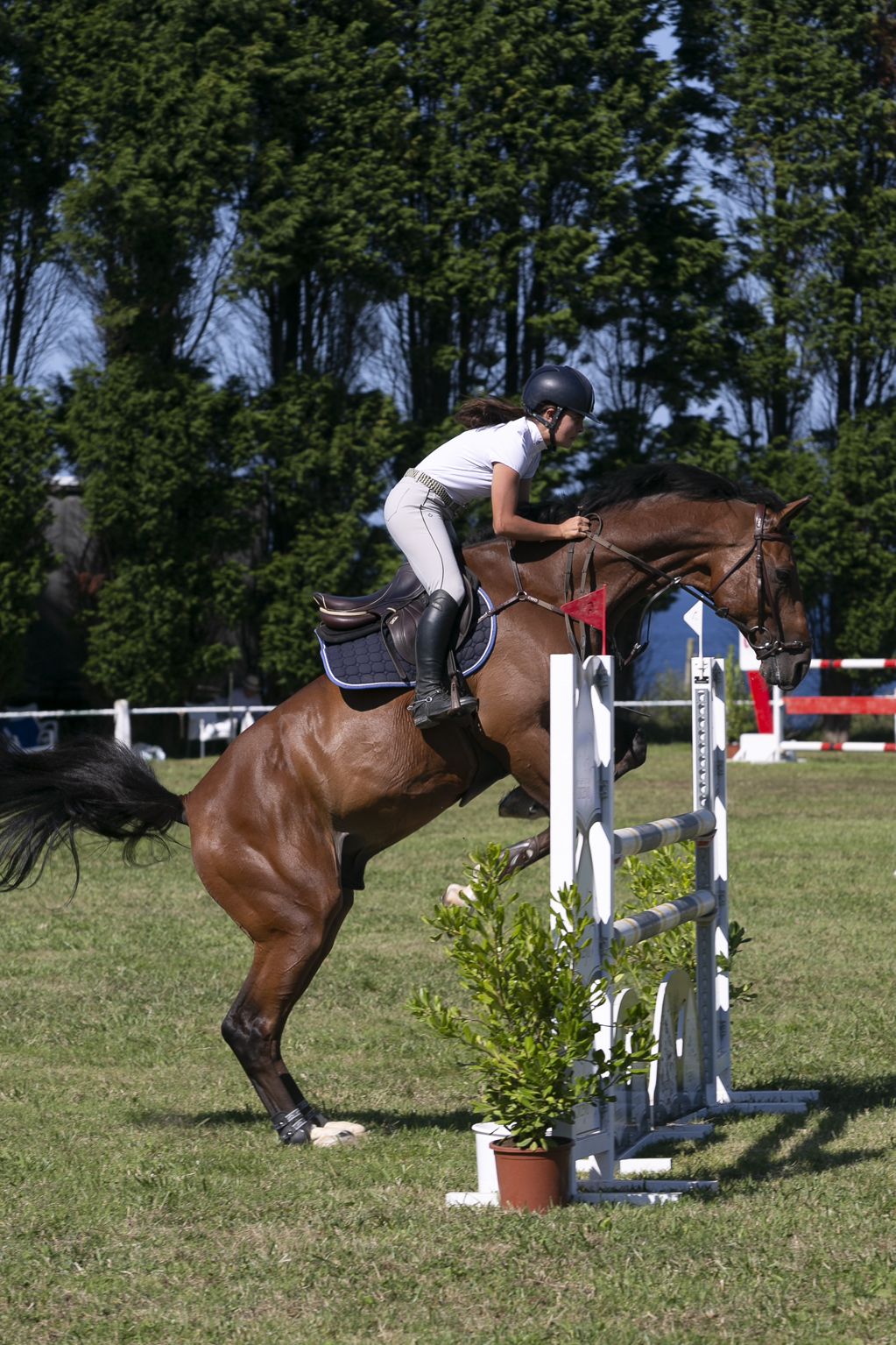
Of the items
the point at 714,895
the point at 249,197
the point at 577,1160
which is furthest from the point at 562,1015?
the point at 249,197

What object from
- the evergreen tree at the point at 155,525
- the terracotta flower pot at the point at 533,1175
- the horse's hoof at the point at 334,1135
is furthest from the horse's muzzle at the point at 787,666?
the evergreen tree at the point at 155,525

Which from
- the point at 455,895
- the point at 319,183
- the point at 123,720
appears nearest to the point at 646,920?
the point at 455,895

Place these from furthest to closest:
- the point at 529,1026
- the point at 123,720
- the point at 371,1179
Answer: the point at 123,720
the point at 371,1179
the point at 529,1026

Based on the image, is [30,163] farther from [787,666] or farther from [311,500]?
[787,666]

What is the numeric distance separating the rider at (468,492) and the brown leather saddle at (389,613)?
0.27 feet

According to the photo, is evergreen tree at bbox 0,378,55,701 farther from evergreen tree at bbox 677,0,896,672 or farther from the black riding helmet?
the black riding helmet

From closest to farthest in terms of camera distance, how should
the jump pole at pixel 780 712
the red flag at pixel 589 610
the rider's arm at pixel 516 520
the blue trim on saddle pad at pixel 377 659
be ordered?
the red flag at pixel 589 610 → the rider's arm at pixel 516 520 → the blue trim on saddle pad at pixel 377 659 → the jump pole at pixel 780 712

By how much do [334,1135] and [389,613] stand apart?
1.53 meters

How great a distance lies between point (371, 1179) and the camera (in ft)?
14.0

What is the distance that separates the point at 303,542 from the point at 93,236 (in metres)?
4.88

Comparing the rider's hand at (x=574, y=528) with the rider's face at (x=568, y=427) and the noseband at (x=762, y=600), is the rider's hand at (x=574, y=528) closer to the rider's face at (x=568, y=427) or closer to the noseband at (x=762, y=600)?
the rider's face at (x=568, y=427)

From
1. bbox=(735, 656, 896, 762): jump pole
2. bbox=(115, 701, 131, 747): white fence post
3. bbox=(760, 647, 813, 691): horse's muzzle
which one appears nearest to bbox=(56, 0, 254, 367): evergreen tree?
bbox=(115, 701, 131, 747): white fence post

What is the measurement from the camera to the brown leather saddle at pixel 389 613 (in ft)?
15.4

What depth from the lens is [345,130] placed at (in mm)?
22875
